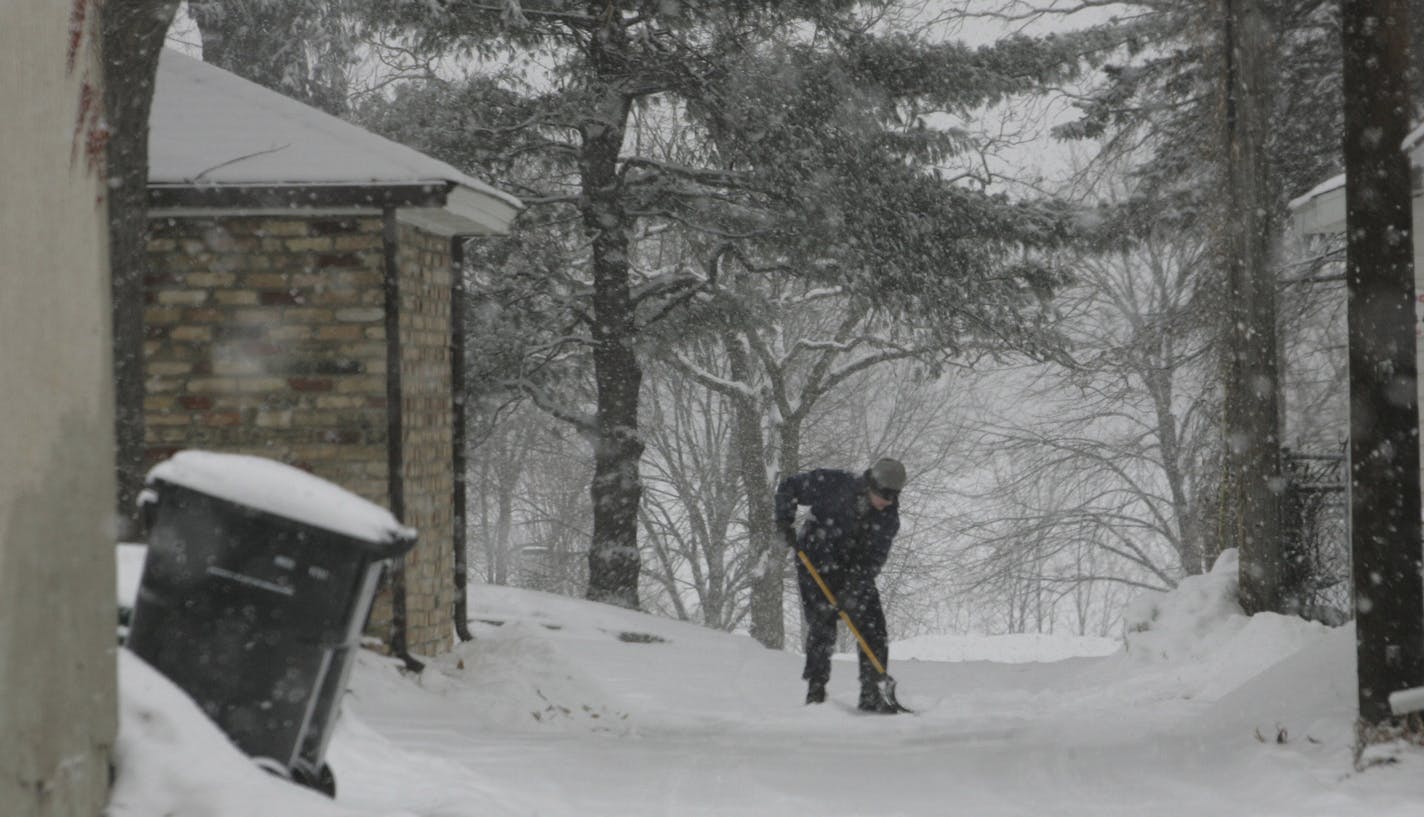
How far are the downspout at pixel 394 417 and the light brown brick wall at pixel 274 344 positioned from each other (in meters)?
0.06

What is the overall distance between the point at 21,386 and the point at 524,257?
1406 centimetres

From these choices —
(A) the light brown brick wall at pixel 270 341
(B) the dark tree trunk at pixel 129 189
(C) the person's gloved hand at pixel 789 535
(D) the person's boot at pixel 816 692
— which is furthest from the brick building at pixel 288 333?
(D) the person's boot at pixel 816 692

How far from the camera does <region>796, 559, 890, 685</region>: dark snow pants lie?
10.0m

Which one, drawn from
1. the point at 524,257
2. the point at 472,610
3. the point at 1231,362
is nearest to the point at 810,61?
the point at 524,257

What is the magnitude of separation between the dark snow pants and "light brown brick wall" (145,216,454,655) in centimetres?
279

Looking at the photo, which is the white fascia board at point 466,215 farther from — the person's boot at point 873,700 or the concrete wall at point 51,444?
the concrete wall at point 51,444

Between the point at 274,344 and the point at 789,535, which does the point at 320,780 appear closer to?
the point at 274,344

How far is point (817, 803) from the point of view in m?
6.50

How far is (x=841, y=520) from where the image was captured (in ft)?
33.1

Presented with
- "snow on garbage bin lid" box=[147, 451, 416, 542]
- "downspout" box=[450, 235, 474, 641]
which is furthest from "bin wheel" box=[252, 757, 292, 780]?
"downspout" box=[450, 235, 474, 641]

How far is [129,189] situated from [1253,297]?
339 inches

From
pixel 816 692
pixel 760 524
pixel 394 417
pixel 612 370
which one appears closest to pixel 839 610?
pixel 816 692

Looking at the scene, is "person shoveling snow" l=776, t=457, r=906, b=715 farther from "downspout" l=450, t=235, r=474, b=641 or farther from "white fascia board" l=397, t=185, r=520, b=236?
"white fascia board" l=397, t=185, r=520, b=236

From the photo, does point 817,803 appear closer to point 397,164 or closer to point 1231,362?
point 397,164
